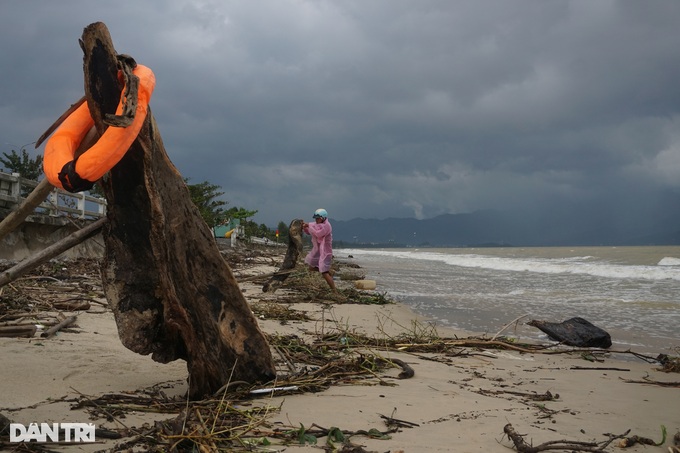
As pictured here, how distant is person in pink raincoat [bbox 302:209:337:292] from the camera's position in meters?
11.4

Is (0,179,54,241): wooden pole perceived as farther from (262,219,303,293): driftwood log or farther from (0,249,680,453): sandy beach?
(262,219,303,293): driftwood log

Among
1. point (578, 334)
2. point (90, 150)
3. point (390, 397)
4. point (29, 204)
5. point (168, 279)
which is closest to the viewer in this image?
point (90, 150)

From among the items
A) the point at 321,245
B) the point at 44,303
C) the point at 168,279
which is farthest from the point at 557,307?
the point at 168,279

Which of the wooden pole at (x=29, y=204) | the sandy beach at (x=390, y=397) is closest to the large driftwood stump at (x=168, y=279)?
the sandy beach at (x=390, y=397)

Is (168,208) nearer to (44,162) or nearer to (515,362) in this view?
(44,162)

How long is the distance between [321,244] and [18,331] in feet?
22.8

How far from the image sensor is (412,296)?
13.3 metres

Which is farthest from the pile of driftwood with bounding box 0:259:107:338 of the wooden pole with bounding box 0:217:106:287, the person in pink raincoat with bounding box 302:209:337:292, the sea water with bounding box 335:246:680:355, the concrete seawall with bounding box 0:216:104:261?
the sea water with bounding box 335:246:680:355

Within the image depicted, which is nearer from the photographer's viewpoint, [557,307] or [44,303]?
[44,303]

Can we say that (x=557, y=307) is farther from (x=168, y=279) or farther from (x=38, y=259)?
(x=38, y=259)

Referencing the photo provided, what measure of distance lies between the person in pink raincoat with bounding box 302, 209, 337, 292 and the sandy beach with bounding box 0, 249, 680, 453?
17.2 feet

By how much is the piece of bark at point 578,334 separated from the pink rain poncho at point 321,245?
5114 millimetres

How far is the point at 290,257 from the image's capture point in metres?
12.1

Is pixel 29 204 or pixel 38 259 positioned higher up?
pixel 29 204
